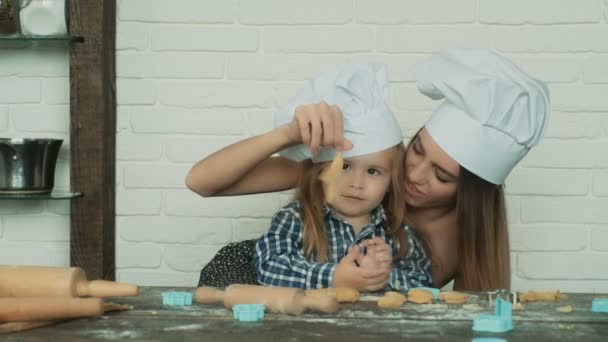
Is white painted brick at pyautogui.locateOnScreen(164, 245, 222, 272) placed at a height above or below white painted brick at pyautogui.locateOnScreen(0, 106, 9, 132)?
below

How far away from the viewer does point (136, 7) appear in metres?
2.73

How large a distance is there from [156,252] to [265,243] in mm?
957

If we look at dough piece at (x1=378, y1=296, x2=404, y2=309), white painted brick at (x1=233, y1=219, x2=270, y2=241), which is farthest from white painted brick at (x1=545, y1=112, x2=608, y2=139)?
dough piece at (x1=378, y1=296, x2=404, y2=309)

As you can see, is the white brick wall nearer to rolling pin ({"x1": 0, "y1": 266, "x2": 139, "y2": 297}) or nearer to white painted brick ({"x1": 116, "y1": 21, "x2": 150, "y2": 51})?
white painted brick ({"x1": 116, "y1": 21, "x2": 150, "y2": 51})

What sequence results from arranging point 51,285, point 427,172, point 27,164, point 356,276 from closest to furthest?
point 51,285
point 356,276
point 427,172
point 27,164

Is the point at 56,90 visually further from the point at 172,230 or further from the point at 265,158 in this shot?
the point at 265,158

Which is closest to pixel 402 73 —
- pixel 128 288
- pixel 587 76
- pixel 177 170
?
pixel 587 76

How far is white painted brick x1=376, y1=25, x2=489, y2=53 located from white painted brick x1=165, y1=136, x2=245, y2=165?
1.66 ft

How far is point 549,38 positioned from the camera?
8.75 ft

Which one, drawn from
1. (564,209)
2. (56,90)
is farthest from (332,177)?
(56,90)

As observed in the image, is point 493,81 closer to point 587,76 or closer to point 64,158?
point 587,76

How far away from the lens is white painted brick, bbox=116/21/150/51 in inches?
107

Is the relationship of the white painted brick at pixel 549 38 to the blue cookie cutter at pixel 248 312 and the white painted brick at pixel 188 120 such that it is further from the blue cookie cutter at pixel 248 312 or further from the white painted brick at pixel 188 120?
the blue cookie cutter at pixel 248 312

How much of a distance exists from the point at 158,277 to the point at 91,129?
1.60 feet
